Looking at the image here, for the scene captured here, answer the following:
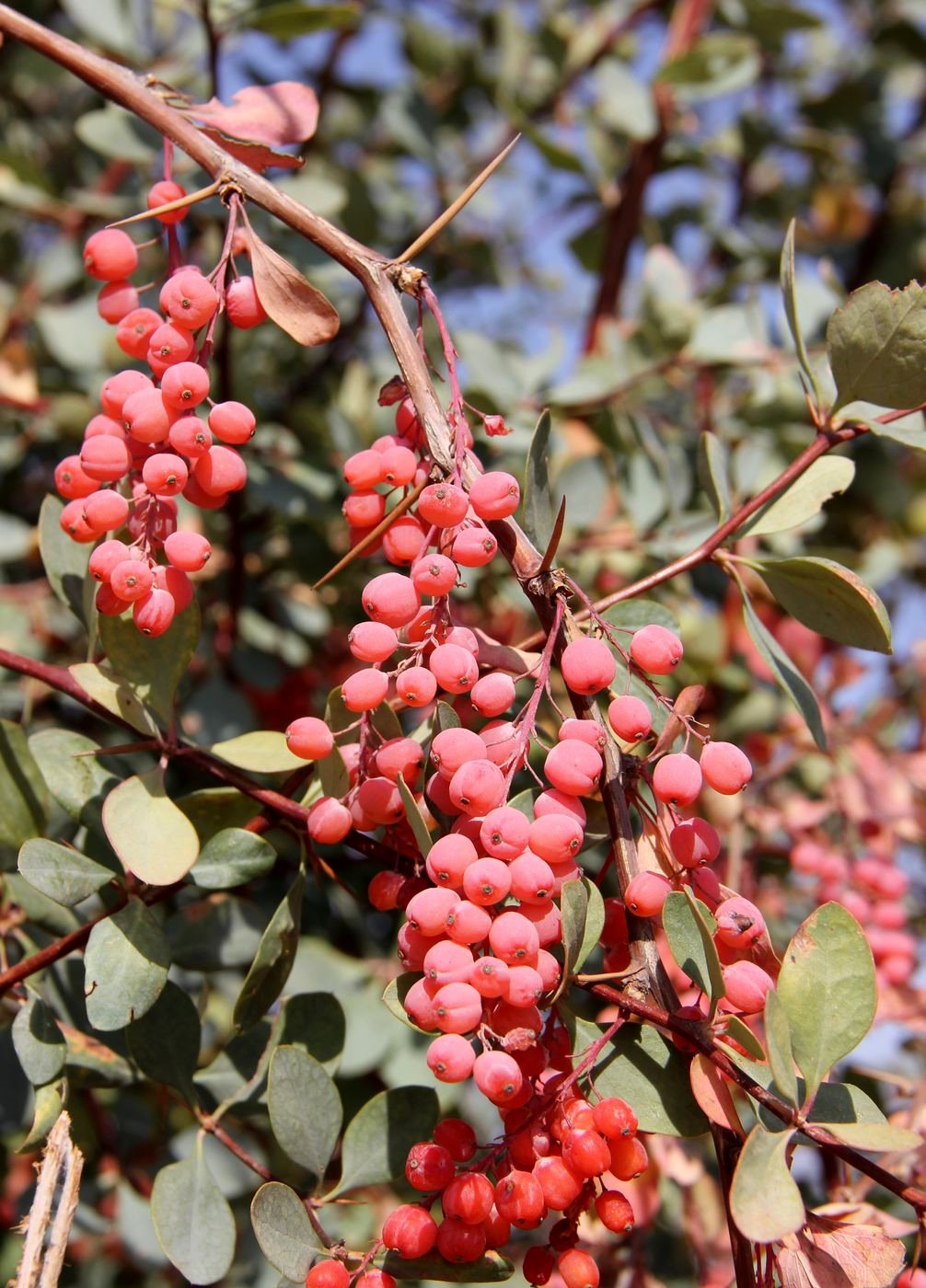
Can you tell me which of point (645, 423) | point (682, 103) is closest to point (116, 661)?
point (645, 423)

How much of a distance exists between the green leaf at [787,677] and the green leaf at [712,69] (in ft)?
3.51

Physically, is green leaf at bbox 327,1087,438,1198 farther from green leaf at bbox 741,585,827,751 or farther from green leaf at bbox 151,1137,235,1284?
green leaf at bbox 741,585,827,751

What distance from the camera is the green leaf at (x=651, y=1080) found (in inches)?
25.5

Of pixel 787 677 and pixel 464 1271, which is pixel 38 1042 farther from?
pixel 787 677

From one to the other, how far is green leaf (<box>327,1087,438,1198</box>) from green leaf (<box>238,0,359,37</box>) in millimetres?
940

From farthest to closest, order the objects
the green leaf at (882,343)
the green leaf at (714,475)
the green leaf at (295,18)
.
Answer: the green leaf at (295,18) < the green leaf at (714,475) < the green leaf at (882,343)

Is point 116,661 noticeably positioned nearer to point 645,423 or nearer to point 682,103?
point 645,423

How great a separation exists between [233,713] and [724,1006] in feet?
2.16

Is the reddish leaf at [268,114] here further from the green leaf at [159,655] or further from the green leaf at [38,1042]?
the green leaf at [38,1042]

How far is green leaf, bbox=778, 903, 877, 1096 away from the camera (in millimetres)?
625

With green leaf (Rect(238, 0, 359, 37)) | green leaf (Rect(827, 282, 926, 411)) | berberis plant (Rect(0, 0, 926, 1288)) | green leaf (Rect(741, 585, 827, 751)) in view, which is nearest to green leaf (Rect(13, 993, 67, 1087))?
berberis plant (Rect(0, 0, 926, 1288))

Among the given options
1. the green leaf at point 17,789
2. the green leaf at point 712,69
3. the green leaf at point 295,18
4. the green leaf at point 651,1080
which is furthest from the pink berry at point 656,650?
the green leaf at point 712,69

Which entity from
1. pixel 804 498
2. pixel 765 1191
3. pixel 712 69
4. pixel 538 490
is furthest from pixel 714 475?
Answer: pixel 712 69

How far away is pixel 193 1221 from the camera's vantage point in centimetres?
74
